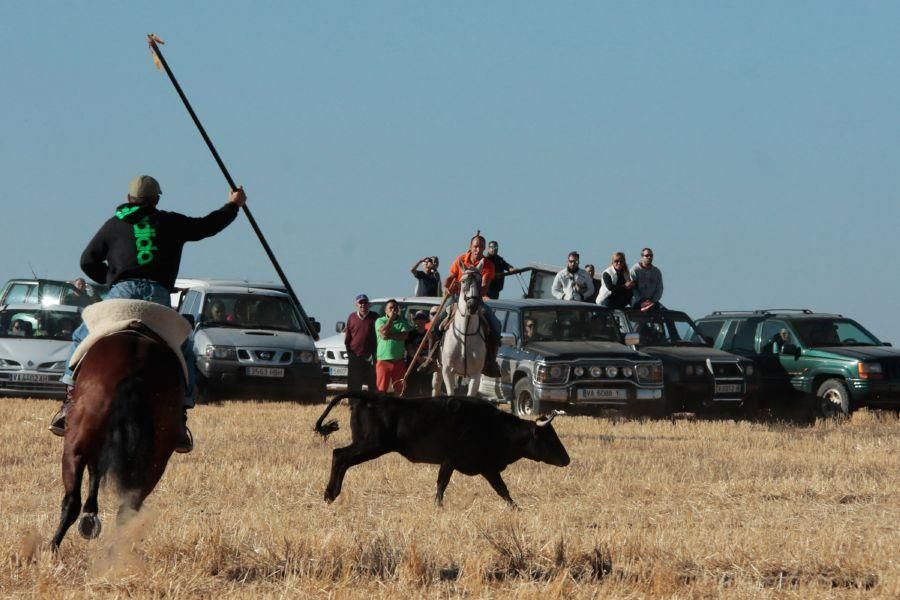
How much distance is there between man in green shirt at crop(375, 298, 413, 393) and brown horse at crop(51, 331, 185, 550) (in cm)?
1409

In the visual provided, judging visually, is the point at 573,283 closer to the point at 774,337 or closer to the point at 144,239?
the point at 774,337

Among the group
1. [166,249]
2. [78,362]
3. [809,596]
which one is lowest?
[809,596]

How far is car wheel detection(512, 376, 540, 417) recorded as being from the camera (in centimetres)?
2198

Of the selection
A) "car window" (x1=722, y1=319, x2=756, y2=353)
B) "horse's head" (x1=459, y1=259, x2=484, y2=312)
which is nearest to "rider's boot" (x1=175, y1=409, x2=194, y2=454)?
"horse's head" (x1=459, y1=259, x2=484, y2=312)

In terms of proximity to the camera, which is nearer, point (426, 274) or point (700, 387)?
point (700, 387)

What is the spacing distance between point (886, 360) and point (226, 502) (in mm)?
14051

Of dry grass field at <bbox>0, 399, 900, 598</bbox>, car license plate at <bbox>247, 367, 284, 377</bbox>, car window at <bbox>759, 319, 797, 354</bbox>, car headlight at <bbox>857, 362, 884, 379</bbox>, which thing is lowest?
dry grass field at <bbox>0, 399, 900, 598</bbox>

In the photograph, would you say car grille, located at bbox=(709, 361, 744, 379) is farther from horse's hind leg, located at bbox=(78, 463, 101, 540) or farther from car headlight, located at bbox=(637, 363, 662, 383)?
horse's hind leg, located at bbox=(78, 463, 101, 540)

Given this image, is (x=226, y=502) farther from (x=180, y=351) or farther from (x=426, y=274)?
(x=426, y=274)

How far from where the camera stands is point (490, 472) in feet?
39.1

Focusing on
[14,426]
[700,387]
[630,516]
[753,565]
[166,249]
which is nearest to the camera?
[753,565]

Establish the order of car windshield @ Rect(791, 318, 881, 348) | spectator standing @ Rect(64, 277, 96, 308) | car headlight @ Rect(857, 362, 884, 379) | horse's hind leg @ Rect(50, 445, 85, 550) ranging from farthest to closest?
spectator standing @ Rect(64, 277, 96, 308) → car windshield @ Rect(791, 318, 881, 348) → car headlight @ Rect(857, 362, 884, 379) → horse's hind leg @ Rect(50, 445, 85, 550)

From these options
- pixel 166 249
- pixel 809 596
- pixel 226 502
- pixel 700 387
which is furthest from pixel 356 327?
pixel 809 596

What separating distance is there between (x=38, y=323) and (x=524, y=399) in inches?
335
